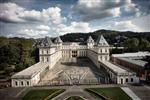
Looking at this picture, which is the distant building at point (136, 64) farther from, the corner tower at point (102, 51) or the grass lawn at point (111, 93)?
the grass lawn at point (111, 93)

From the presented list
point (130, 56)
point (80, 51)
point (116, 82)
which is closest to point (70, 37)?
point (80, 51)

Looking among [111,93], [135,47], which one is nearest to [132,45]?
[135,47]

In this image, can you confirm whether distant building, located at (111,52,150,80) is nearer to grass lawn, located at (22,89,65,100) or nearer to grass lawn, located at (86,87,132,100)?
grass lawn, located at (86,87,132,100)

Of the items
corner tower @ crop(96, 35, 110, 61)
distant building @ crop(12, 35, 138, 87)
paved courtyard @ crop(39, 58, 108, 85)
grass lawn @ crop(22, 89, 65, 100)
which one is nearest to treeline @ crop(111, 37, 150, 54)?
distant building @ crop(12, 35, 138, 87)

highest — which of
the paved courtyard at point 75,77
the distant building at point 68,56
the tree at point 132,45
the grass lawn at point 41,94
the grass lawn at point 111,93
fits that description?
the tree at point 132,45

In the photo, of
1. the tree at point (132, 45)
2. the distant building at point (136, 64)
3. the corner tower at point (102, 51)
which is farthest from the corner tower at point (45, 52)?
the tree at point (132, 45)

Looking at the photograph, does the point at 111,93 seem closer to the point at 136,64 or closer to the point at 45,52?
the point at 136,64
